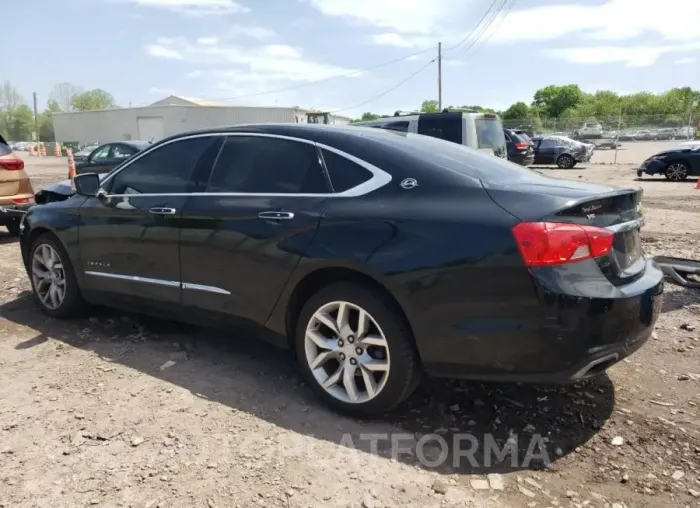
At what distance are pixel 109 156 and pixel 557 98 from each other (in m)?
104

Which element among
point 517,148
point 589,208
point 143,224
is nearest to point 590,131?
point 517,148

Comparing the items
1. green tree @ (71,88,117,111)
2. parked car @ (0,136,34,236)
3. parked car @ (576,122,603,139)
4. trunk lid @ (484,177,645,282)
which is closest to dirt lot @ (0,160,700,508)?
trunk lid @ (484,177,645,282)

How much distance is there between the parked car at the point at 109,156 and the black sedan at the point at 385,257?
1261cm

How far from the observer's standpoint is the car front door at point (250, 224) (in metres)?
3.37

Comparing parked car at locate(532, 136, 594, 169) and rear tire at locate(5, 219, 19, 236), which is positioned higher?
parked car at locate(532, 136, 594, 169)

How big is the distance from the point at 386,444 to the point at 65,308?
3177mm

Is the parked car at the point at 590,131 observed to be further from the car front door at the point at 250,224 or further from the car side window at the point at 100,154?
the car front door at the point at 250,224

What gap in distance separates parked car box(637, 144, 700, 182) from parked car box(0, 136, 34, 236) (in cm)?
1744

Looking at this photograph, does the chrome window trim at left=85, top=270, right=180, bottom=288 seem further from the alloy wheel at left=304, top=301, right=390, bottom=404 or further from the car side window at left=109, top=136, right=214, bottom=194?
the alloy wheel at left=304, top=301, right=390, bottom=404

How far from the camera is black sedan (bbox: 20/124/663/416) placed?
Result: 272 centimetres

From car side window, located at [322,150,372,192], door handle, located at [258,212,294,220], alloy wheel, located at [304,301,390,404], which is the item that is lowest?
alloy wheel, located at [304,301,390,404]

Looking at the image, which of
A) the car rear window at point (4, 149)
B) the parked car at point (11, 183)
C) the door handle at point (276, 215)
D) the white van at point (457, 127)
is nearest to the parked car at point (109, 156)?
the car rear window at point (4, 149)

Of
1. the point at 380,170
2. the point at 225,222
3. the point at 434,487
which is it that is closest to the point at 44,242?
the point at 225,222

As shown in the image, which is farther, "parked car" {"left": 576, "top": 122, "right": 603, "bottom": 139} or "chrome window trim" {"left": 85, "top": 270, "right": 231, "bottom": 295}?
"parked car" {"left": 576, "top": 122, "right": 603, "bottom": 139}
